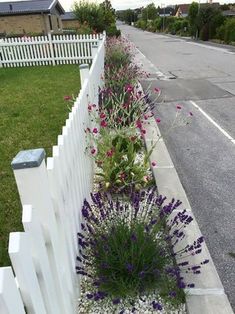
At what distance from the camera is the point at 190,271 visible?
228 cm

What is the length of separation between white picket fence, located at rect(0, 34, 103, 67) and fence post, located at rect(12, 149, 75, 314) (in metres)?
12.6

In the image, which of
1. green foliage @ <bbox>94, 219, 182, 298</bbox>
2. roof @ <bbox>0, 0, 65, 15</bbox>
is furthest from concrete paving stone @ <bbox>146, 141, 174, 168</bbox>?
roof @ <bbox>0, 0, 65, 15</bbox>

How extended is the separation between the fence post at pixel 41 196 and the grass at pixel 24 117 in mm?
1145

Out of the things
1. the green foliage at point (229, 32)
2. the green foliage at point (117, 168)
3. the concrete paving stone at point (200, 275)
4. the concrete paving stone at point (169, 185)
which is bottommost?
the green foliage at point (229, 32)

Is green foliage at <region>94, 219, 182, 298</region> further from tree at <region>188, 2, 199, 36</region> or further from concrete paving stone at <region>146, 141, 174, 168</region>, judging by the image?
tree at <region>188, 2, 199, 36</region>

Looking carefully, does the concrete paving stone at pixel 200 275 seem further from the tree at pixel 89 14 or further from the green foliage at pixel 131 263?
the tree at pixel 89 14

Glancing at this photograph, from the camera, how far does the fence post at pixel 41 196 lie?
1.28m

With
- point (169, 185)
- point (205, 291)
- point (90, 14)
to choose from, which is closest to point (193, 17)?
point (90, 14)

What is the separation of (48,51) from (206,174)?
11114 mm

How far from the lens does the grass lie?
3231mm

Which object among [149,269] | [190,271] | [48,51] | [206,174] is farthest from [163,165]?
[48,51]

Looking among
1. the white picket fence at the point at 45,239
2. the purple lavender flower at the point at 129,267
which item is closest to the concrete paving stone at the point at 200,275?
the purple lavender flower at the point at 129,267

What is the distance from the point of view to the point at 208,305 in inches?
79.6

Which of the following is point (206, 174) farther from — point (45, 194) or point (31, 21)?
point (31, 21)
